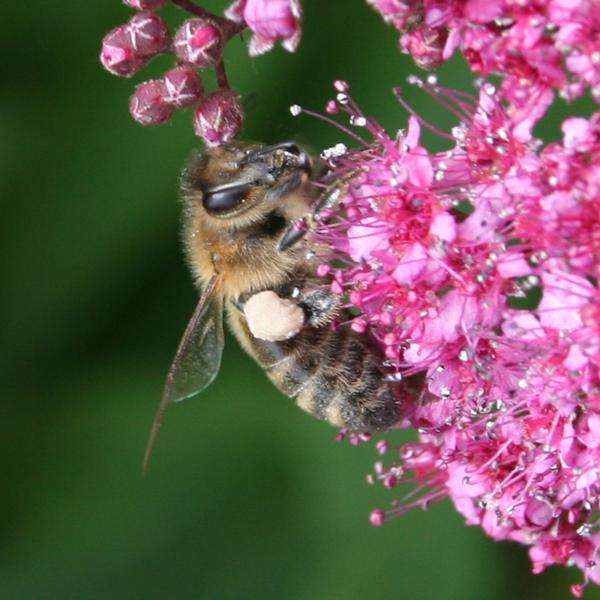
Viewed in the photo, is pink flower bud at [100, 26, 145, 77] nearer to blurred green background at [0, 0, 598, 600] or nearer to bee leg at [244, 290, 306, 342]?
bee leg at [244, 290, 306, 342]

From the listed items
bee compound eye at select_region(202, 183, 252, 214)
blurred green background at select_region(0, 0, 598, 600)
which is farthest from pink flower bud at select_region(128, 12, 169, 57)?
blurred green background at select_region(0, 0, 598, 600)

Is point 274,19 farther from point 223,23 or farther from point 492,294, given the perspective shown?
point 492,294

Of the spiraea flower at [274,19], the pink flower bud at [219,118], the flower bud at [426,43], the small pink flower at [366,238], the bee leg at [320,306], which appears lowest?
the bee leg at [320,306]

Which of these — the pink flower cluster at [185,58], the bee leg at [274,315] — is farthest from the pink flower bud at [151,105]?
the bee leg at [274,315]

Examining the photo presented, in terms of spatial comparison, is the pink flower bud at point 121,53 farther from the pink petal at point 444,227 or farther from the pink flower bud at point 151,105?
the pink petal at point 444,227

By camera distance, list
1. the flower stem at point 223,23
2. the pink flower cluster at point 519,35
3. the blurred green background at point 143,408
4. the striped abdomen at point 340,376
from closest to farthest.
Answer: the pink flower cluster at point 519,35 < the flower stem at point 223,23 < the striped abdomen at point 340,376 < the blurred green background at point 143,408

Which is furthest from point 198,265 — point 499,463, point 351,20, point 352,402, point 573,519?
point 351,20
